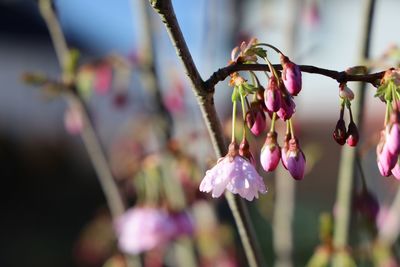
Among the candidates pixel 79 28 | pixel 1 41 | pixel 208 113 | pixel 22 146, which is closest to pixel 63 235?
pixel 22 146

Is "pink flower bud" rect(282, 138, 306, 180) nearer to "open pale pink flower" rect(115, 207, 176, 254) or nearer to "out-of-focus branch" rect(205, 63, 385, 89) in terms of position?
"out-of-focus branch" rect(205, 63, 385, 89)

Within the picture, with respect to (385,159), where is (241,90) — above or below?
above

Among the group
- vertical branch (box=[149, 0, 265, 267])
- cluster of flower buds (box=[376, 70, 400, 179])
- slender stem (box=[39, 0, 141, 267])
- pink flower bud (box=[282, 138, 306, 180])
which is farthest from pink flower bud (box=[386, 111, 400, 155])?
slender stem (box=[39, 0, 141, 267])

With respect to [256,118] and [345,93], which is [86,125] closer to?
[256,118]

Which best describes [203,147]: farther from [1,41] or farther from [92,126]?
[1,41]

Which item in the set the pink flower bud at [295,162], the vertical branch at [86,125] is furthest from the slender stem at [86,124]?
the pink flower bud at [295,162]

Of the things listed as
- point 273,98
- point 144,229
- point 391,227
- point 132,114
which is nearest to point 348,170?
point 144,229

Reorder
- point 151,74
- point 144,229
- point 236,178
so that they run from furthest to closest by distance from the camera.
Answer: point 151,74, point 144,229, point 236,178
